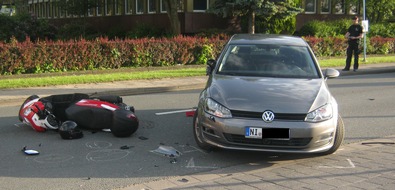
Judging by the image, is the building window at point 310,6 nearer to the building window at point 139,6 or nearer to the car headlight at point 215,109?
the building window at point 139,6

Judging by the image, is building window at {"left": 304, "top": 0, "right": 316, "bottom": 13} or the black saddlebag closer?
the black saddlebag

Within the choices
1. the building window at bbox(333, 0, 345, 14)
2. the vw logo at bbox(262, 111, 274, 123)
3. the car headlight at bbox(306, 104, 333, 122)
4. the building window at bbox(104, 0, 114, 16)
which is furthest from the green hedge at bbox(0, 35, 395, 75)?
the building window at bbox(104, 0, 114, 16)

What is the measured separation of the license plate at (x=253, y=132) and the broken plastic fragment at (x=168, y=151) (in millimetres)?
1147

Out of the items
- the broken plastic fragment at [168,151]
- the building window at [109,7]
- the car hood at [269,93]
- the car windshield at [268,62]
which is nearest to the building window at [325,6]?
the building window at [109,7]

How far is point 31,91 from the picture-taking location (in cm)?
1256

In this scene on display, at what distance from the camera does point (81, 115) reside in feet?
23.5

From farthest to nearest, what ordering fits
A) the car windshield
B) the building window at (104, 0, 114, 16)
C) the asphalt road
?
the building window at (104, 0, 114, 16), the car windshield, the asphalt road

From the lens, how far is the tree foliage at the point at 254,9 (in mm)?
22500

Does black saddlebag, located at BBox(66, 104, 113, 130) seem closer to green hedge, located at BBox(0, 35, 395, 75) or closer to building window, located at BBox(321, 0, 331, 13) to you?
green hedge, located at BBox(0, 35, 395, 75)

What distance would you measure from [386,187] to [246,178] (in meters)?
1.48

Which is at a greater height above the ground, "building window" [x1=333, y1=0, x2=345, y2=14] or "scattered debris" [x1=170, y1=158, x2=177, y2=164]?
"building window" [x1=333, y1=0, x2=345, y2=14]

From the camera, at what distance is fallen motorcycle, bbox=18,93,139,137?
6996mm

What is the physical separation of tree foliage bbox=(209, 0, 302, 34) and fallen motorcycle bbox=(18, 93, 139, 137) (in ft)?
53.1

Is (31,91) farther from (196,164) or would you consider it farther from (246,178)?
(246,178)
